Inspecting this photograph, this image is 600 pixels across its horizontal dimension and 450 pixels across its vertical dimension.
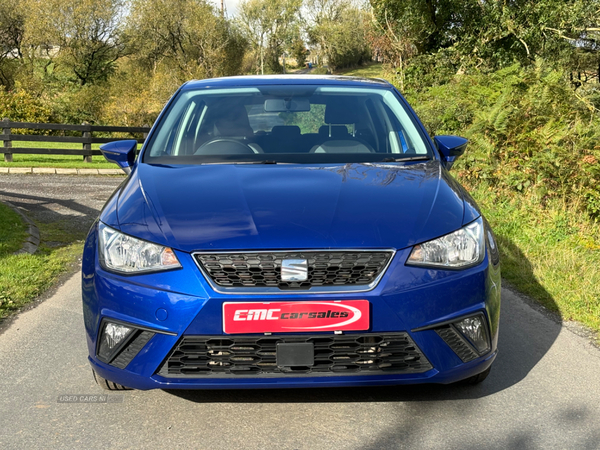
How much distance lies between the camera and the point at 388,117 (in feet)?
15.1

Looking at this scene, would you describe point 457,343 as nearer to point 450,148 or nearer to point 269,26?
point 450,148

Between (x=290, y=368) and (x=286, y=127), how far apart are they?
1.97 m

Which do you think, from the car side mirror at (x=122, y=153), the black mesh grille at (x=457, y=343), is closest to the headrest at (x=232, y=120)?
the car side mirror at (x=122, y=153)

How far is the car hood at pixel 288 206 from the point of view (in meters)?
2.88

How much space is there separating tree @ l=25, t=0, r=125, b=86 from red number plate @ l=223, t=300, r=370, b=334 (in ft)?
144

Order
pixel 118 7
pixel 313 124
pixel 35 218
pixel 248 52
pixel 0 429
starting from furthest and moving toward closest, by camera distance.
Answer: pixel 248 52, pixel 118 7, pixel 35 218, pixel 313 124, pixel 0 429

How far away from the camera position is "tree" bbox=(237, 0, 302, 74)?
220 ft

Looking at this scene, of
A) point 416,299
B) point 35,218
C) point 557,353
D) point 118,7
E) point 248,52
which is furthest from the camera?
point 248,52

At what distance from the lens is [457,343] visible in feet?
9.63

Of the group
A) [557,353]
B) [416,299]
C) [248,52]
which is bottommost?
[248,52]

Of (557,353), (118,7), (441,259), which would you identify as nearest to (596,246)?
(557,353)

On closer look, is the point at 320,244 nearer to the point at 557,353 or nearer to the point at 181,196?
the point at 181,196

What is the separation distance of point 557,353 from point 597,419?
0.96m

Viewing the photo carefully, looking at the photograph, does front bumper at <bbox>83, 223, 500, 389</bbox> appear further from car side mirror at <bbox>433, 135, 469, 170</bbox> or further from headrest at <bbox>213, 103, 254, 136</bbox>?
headrest at <bbox>213, 103, 254, 136</bbox>
